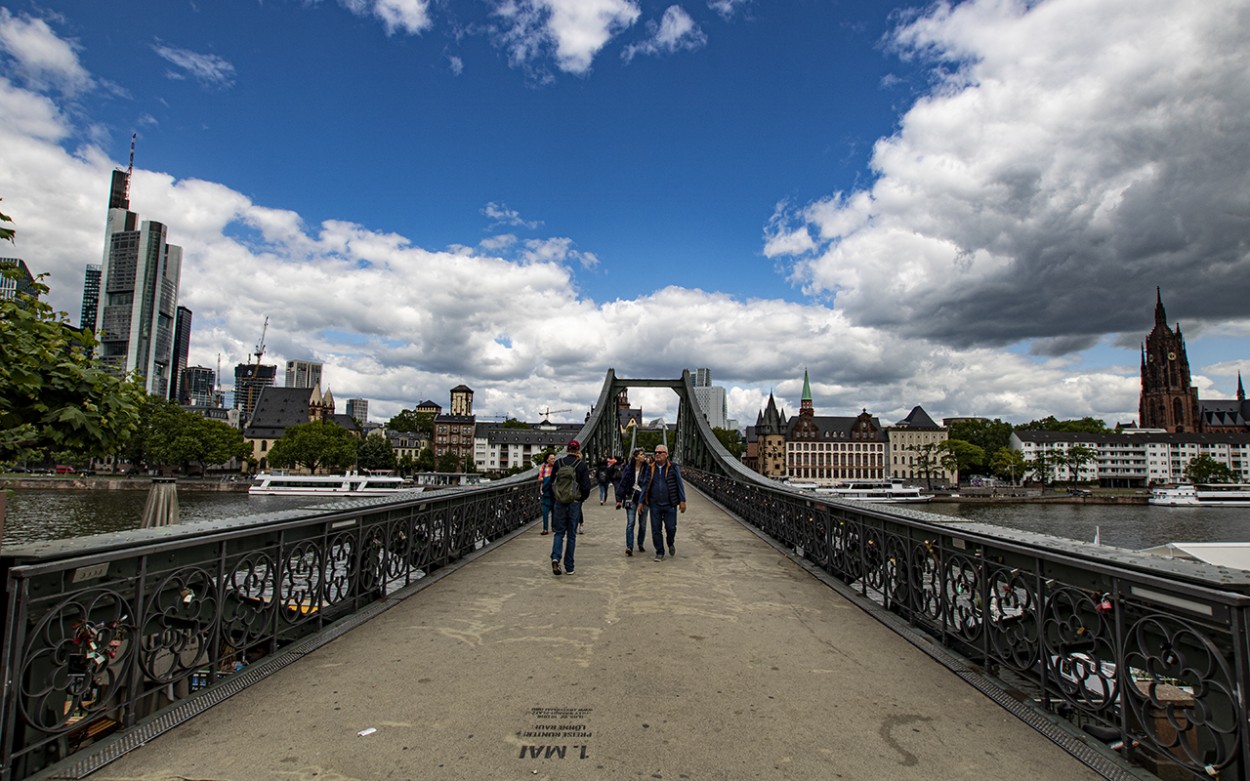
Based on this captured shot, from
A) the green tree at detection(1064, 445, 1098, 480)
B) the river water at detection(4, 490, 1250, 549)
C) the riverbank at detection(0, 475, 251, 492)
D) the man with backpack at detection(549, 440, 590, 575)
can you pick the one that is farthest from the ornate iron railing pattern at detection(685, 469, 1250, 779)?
the green tree at detection(1064, 445, 1098, 480)

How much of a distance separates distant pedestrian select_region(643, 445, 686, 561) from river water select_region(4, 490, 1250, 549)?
2177cm

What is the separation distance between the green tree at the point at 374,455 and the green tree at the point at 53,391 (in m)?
82.3

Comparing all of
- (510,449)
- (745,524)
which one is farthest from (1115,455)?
(745,524)

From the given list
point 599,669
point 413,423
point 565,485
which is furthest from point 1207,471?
point 413,423

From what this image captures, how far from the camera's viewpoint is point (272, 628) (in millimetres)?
3777

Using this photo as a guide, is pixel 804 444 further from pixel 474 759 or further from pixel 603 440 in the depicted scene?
pixel 474 759

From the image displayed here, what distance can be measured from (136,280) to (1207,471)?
238378 mm

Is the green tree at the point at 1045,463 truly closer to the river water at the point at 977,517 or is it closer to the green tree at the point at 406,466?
the river water at the point at 977,517

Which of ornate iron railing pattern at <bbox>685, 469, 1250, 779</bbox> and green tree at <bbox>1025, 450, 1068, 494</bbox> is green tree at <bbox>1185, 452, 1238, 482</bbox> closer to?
green tree at <bbox>1025, 450, 1068, 494</bbox>

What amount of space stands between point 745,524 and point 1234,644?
1021 cm

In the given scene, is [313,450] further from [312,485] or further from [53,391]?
[53,391]

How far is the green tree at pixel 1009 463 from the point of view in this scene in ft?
296

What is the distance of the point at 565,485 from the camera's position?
6.90 metres

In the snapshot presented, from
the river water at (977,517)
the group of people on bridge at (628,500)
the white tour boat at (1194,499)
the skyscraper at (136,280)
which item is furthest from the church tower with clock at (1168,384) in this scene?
the skyscraper at (136,280)
